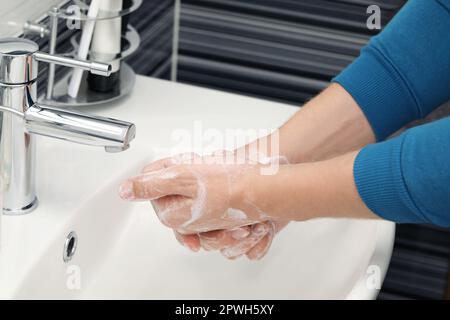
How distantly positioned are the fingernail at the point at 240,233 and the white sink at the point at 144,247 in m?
0.10

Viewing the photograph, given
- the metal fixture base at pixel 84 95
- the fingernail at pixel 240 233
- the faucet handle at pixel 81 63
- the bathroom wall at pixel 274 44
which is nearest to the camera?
the faucet handle at pixel 81 63

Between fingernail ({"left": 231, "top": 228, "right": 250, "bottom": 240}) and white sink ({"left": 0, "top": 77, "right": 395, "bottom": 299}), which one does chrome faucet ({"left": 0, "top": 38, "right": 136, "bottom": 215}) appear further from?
fingernail ({"left": 231, "top": 228, "right": 250, "bottom": 240})

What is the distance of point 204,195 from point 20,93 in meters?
0.21

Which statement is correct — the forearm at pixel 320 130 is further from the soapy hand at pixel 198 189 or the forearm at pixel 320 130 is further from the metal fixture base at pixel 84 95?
the metal fixture base at pixel 84 95

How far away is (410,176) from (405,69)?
26 cm

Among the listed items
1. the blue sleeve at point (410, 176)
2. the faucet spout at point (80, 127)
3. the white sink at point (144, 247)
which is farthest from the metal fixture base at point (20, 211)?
the blue sleeve at point (410, 176)

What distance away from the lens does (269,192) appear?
846 millimetres

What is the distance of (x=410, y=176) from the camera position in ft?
2.49

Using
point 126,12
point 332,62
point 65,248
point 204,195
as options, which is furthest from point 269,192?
point 332,62

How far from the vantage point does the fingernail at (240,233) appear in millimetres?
959

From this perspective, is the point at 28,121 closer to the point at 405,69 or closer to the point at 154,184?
the point at 154,184

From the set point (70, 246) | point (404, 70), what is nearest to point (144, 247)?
point (70, 246)

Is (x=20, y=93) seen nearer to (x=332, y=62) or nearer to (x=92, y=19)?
(x=92, y=19)

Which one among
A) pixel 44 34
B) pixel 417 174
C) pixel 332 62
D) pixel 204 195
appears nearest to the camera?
pixel 417 174
